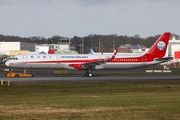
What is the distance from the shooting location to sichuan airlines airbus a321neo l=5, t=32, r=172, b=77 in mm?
60031

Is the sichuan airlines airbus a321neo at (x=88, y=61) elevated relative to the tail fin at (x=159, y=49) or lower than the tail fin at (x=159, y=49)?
lower

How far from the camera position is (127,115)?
57.9 ft

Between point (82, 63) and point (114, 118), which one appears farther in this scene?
point (82, 63)

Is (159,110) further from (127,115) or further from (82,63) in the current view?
(82,63)

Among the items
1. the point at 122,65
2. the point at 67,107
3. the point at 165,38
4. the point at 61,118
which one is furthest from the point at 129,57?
the point at 61,118

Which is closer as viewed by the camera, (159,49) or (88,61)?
(88,61)

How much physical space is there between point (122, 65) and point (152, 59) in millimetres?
4901

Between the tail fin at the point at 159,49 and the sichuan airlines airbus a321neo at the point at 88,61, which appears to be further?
the tail fin at the point at 159,49

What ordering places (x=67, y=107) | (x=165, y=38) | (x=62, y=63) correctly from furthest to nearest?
1. (x=165, y=38)
2. (x=62, y=63)
3. (x=67, y=107)

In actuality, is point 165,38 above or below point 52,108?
above

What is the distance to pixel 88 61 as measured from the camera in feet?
203

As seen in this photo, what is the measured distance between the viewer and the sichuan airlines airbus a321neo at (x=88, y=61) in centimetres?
6003

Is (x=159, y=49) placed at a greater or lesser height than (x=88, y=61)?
greater

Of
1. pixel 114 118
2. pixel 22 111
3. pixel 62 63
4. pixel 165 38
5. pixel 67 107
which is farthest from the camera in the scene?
pixel 165 38
